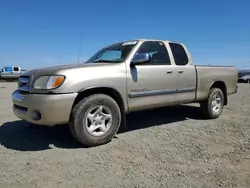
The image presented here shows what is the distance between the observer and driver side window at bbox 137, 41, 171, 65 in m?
5.11

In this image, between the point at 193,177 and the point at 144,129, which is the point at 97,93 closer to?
the point at 144,129

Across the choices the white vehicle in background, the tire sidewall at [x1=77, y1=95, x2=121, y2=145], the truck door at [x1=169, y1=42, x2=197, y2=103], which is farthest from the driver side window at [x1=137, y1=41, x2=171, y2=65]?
the white vehicle in background

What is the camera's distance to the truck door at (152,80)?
15.1 feet

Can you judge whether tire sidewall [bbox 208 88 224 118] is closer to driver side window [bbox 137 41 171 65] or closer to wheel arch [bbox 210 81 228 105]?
wheel arch [bbox 210 81 228 105]

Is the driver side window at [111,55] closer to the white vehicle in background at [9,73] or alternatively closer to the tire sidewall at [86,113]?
the tire sidewall at [86,113]

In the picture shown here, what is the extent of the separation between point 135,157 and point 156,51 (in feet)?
8.44

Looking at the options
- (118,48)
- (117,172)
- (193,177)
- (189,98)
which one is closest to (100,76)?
(118,48)

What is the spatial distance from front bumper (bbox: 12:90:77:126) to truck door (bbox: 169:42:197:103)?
2.55m

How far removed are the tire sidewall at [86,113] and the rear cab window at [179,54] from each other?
206 centimetres

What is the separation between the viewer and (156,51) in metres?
5.35

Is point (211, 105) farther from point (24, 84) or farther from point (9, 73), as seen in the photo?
point (9, 73)

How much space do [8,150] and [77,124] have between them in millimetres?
1153

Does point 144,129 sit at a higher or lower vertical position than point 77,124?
lower

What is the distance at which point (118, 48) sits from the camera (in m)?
5.25
